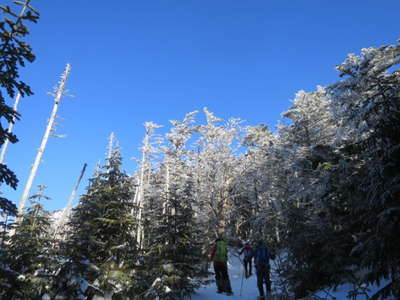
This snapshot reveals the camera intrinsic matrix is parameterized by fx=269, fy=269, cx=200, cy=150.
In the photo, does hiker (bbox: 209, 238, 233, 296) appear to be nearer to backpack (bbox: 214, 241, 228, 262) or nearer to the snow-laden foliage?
backpack (bbox: 214, 241, 228, 262)

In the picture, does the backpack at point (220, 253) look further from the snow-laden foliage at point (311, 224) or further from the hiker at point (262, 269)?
the hiker at point (262, 269)

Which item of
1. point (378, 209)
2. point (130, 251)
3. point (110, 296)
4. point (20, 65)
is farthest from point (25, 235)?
point (378, 209)

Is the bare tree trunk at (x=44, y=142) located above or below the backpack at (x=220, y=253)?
above

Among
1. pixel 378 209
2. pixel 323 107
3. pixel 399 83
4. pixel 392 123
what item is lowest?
pixel 378 209

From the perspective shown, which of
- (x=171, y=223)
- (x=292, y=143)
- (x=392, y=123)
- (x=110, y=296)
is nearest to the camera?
(x=392, y=123)

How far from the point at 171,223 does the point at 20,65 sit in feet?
24.6

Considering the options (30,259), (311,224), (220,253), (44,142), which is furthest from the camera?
(44,142)

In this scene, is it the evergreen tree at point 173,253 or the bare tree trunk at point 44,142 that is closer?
the evergreen tree at point 173,253

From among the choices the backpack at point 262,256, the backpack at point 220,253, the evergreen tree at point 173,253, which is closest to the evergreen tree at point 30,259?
the evergreen tree at point 173,253

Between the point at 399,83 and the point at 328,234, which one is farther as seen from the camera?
the point at 328,234

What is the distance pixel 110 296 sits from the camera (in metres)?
8.21

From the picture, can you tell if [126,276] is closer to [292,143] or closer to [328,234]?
[328,234]

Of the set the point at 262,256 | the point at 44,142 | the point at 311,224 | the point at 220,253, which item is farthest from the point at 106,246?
the point at 44,142

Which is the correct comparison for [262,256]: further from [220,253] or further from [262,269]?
[220,253]
